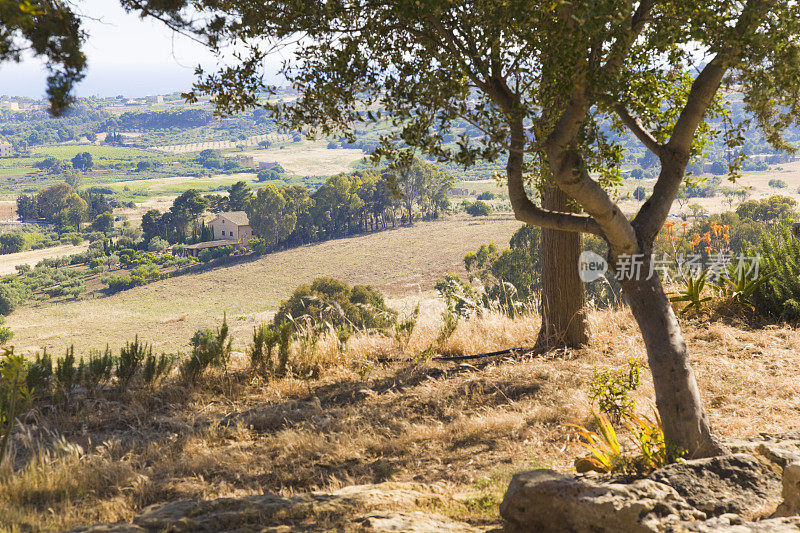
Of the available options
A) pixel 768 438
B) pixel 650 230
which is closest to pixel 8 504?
pixel 650 230

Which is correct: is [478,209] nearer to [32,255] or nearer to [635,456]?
[32,255]

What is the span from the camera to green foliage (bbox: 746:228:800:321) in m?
6.41

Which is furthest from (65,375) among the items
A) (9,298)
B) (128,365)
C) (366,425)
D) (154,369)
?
(9,298)

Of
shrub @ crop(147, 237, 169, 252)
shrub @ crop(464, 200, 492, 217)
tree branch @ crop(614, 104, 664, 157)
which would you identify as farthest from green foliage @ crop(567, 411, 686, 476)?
shrub @ crop(147, 237, 169, 252)

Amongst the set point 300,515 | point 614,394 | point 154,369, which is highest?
point 614,394

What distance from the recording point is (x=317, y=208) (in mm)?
80562

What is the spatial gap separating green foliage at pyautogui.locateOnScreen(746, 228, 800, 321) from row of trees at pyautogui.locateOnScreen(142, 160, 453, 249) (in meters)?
67.3

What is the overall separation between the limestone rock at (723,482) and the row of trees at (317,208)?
7127 cm

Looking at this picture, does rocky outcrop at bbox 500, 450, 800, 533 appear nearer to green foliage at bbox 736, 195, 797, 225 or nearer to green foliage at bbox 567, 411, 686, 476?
green foliage at bbox 567, 411, 686, 476

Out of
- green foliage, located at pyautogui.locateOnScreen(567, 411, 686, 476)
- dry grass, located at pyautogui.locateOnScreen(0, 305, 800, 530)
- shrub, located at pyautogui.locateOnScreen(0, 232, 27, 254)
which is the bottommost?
shrub, located at pyautogui.locateOnScreen(0, 232, 27, 254)

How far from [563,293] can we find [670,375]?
273 cm

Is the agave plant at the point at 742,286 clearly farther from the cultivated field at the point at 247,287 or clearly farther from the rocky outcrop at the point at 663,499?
the cultivated field at the point at 247,287

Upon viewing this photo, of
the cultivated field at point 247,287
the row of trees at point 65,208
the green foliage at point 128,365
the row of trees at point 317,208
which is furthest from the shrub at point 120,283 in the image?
the green foliage at point 128,365

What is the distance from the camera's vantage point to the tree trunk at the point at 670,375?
328 cm
